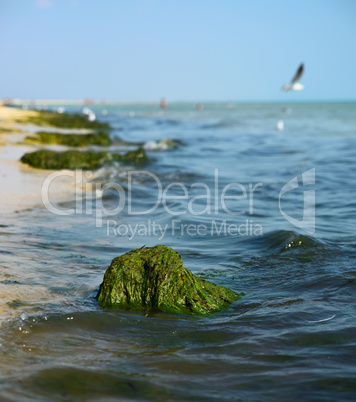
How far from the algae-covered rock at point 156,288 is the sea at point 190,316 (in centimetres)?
12

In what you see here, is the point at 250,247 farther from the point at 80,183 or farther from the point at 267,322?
the point at 80,183

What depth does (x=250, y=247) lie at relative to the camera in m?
5.94

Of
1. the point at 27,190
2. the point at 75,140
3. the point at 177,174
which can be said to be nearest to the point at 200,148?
the point at 75,140

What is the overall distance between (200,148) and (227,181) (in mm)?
7292

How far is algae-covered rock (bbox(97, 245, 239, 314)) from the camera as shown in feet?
13.1

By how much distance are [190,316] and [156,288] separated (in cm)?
36

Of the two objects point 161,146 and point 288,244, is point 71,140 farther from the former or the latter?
point 288,244

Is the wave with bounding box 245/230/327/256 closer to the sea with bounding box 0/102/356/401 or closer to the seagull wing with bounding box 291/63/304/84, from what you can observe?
the sea with bounding box 0/102/356/401

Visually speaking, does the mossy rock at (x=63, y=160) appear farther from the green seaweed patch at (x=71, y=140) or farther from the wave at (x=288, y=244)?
the wave at (x=288, y=244)

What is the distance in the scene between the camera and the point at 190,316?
3.89 meters

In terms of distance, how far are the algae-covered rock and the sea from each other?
0.39 feet

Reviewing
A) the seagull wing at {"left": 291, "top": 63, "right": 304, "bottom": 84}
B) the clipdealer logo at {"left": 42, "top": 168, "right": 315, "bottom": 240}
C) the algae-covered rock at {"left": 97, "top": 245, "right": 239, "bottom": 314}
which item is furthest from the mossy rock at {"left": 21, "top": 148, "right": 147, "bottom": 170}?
the algae-covered rock at {"left": 97, "top": 245, "right": 239, "bottom": 314}

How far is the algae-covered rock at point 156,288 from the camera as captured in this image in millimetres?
3988

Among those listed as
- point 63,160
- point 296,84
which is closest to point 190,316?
point 63,160
